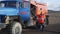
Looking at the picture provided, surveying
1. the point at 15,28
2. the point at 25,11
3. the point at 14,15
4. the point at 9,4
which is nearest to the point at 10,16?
the point at 14,15

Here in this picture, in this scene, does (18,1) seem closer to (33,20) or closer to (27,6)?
(27,6)

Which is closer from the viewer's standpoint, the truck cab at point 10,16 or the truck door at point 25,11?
the truck cab at point 10,16

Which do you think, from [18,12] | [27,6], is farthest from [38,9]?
[18,12]

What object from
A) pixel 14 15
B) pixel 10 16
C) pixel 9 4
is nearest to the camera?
pixel 10 16

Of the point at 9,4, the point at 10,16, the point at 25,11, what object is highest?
the point at 9,4

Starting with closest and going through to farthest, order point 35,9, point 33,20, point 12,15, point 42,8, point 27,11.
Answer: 1. point 12,15
2. point 27,11
3. point 33,20
4. point 35,9
5. point 42,8

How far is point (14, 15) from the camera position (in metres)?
13.1

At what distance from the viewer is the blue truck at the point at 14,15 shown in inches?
501

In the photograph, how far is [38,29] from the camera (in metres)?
17.0

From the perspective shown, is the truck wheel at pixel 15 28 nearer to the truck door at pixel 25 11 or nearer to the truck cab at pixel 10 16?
the truck cab at pixel 10 16

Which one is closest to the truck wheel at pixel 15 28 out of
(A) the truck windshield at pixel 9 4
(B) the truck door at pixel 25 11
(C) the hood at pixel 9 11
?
(C) the hood at pixel 9 11

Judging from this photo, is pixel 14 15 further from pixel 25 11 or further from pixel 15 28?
pixel 25 11

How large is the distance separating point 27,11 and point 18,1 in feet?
3.66

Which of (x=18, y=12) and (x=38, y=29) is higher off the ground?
(x=18, y=12)
